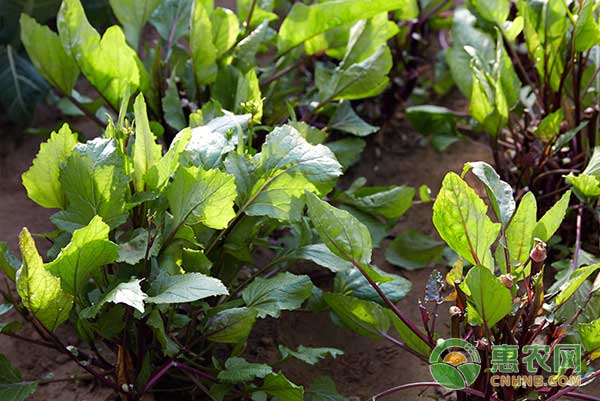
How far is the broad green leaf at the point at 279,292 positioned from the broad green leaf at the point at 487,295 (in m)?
0.28

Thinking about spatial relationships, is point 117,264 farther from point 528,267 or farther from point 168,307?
point 528,267

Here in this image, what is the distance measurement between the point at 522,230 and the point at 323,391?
1.41 feet

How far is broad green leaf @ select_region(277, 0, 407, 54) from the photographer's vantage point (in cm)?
166

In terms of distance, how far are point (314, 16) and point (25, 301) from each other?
Answer: 884 mm

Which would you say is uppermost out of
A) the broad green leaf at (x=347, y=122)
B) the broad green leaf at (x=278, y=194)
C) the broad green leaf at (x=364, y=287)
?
the broad green leaf at (x=278, y=194)

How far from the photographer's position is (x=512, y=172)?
1.77 m

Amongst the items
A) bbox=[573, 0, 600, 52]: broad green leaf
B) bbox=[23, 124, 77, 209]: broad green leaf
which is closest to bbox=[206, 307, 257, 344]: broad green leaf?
bbox=[23, 124, 77, 209]: broad green leaf

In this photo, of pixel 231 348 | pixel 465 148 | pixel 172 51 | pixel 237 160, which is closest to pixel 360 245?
pixel 237 160

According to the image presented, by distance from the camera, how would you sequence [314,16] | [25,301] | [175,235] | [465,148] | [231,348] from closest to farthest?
[25,301]
[175,235]
[231,348]
[314,16]
[465,148]

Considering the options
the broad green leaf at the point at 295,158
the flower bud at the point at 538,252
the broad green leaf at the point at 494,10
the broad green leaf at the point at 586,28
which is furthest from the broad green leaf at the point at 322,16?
the flower bud at the point at 538,252

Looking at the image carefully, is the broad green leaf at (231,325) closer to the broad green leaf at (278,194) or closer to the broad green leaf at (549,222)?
the broad green leaf at (278,194)

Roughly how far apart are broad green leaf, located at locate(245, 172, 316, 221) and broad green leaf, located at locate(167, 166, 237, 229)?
3.5 inches

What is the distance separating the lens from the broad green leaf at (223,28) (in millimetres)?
1667

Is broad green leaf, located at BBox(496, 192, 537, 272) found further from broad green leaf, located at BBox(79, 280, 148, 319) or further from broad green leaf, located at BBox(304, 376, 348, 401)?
broad green leaf, located at BBox(79, 280, 148, 319)
